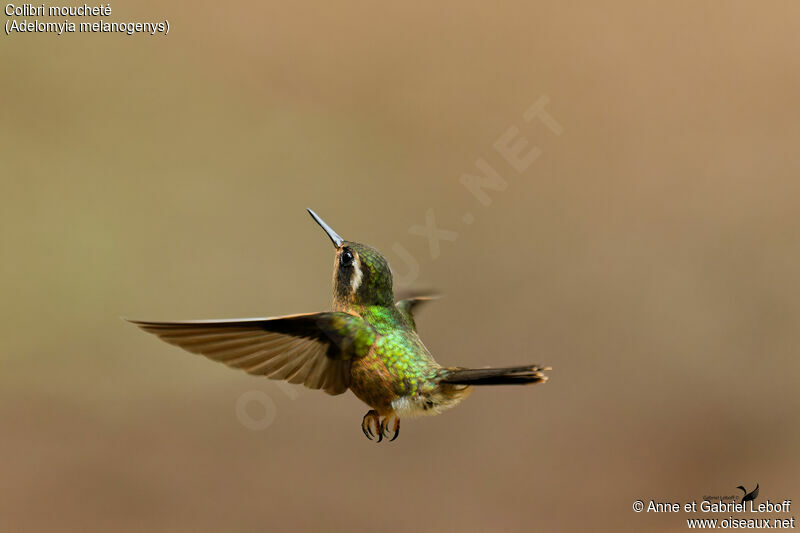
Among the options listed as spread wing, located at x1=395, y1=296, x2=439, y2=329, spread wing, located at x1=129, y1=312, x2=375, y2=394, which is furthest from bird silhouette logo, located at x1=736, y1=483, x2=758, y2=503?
spread wing, located at x1=129, y1=312, x2=375, y2=394

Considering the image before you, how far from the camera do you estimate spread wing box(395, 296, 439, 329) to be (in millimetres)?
638

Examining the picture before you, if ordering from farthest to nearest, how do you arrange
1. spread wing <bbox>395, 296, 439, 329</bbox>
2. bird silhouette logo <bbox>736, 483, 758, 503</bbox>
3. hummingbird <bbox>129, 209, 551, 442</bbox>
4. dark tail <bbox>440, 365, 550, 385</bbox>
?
bird silhouette logo <bbox>736, 483, 758, 503</bbox> → spread wing <bbox>395, 296, 439, 329</bbox> → hummingbird <bbox>129, 209, 551, 442</bbox> → dark tail <bbox>440, 365, 550, 385</bbox>

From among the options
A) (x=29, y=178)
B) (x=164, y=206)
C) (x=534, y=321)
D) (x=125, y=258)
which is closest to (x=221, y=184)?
(x=164, y=206)

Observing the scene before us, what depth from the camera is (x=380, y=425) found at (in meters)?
0.55

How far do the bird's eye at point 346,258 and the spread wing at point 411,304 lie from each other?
11cm

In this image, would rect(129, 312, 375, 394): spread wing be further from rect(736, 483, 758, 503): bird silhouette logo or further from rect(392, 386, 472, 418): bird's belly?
rect(736, 483, 758, 503): bird silhouette logo

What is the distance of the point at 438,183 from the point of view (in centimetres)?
206

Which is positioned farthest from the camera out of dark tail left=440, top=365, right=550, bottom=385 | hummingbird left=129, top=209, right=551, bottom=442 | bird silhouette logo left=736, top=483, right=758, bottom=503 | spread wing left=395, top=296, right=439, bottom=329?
bird silhouette logo left=736, top=483, right=758, bottom=503

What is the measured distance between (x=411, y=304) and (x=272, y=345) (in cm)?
18

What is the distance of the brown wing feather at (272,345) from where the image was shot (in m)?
0.43

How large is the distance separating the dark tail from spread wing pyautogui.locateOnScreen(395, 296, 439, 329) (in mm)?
128

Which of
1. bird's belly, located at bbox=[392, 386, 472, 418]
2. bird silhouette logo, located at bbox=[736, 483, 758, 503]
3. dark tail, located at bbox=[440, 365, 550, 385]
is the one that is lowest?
bird silhouette logo, located at bbox=[736, 483, 758, 503]

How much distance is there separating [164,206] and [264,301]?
0.37m

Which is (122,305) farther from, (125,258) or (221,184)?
(221,184)
